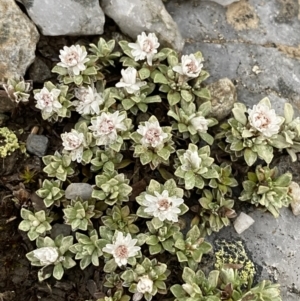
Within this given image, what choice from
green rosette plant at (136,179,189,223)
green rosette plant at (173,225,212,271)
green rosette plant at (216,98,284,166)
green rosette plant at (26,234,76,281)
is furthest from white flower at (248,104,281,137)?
green rosette plant at (26,234,76,281)

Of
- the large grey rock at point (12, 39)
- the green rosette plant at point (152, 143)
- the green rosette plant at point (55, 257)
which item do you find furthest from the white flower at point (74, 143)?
the large grey rock at point (12, 39)

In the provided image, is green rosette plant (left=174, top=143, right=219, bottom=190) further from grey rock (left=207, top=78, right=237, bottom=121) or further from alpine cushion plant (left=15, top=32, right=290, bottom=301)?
grey rock (left=207, top=78, right=237, bottom=121)

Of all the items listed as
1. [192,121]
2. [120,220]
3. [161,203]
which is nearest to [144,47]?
[192,121]

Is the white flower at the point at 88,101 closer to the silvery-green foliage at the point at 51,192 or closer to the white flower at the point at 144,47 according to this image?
the white flower at the point at 144,47

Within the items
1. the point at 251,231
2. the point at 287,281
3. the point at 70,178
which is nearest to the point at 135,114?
the point at 70,178

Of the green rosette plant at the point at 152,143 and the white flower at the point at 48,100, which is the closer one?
the green rosette plant at the point at 152,143

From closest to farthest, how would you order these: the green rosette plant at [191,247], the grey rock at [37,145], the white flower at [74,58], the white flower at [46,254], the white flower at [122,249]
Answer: the white flower at [122,249], the white flower at [46,254], the green rosette plant at [191,247], the white flower at [74,58], the grey rock at [37,145]
